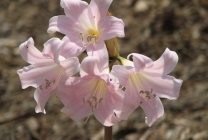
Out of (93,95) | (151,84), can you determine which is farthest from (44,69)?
(151,84)

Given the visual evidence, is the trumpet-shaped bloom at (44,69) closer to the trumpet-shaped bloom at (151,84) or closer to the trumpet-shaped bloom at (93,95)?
the trumpet-shaped bloom at (93,95)

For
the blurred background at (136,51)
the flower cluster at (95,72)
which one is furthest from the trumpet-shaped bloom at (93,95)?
the blurred background at (136,51)

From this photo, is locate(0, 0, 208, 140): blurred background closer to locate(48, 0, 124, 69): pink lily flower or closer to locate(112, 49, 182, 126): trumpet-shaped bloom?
locate(112, 49, 182, 126): trumpet-shaped bloom

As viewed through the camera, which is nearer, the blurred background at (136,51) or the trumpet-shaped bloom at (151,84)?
the trumpet-shaped bloom at (151,84)

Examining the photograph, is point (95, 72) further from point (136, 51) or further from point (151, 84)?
point (136, 51)

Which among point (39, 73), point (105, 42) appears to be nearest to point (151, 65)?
point (105, 42)

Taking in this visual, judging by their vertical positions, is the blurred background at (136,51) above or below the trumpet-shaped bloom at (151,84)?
below

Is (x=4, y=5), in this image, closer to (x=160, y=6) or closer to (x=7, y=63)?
(x=7, y=63)
